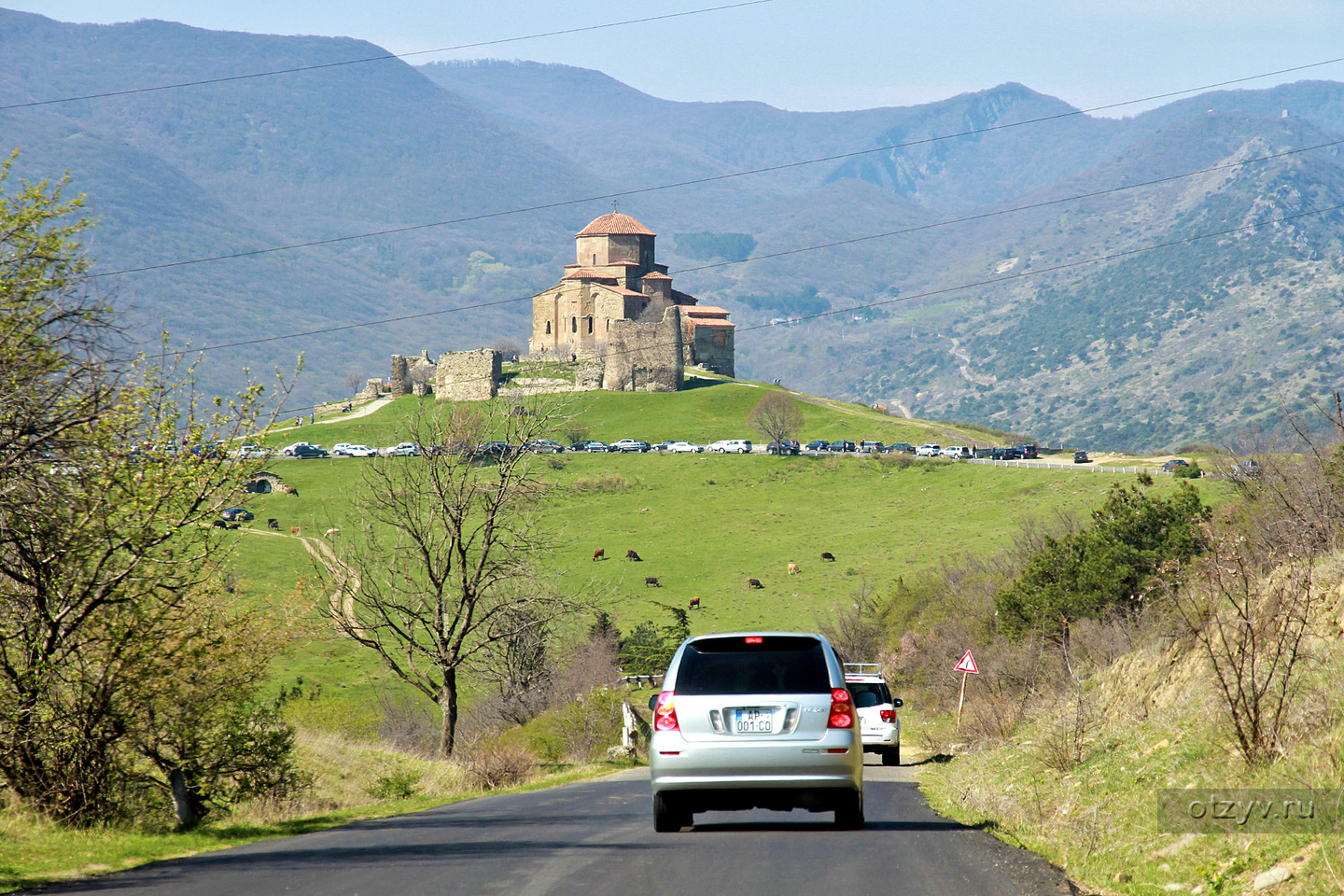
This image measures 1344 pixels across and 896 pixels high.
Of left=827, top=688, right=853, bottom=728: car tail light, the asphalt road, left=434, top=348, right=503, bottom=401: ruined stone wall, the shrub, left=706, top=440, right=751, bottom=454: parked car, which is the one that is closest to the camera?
the asphalt road

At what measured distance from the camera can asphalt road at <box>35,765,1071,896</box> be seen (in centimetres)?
1113

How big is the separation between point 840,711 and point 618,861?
9.98 feet

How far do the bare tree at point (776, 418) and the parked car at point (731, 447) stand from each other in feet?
9.85

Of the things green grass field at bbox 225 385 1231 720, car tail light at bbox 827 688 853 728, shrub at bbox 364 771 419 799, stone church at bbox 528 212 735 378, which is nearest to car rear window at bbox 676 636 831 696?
car tail light at bbox 827 688 853 728

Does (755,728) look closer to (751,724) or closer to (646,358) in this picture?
(751,724)

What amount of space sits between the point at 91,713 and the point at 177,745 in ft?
6.27

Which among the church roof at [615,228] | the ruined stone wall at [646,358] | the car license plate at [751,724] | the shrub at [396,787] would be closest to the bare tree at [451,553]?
the shrub at [396,787]

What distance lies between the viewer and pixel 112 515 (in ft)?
55.7

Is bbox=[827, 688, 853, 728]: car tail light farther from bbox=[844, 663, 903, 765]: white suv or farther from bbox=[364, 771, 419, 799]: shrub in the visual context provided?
bbox=[844, 663, 903, 765]: white suv

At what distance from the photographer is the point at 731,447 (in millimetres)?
112625

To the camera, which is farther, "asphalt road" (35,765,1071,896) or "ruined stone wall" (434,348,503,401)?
"ruined stone wall" (434,348,503,401)

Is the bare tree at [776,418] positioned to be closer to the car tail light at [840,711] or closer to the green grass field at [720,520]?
the green grass field at [720,520]

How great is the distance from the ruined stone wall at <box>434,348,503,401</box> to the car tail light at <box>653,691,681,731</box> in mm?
121538

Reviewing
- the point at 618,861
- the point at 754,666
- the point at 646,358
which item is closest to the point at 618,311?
the point at 646,358
